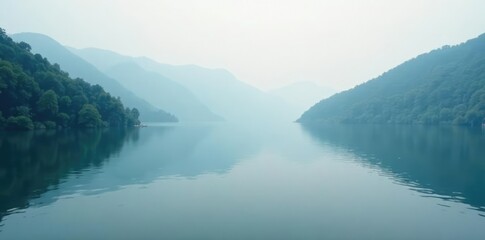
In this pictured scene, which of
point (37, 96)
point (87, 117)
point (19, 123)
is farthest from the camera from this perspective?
point (87, 117)

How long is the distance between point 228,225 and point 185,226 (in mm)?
2398

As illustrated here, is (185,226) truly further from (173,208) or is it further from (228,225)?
(173,208)

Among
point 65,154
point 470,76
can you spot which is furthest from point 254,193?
point 470,76

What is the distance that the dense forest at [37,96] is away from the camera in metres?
86.7

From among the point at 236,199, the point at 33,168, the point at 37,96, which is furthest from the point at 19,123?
the point at 236,199

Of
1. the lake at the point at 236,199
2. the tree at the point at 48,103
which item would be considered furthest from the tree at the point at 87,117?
the lake at the point at 236,199

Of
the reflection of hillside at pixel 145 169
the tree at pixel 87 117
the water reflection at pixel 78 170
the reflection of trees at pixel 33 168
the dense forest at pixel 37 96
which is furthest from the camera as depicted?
the tree at pixel 87 117

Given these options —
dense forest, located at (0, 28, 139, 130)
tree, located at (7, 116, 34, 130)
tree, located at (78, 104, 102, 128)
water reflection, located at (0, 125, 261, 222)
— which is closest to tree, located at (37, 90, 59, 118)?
dense forest, located at (0, 28, 139, 130)

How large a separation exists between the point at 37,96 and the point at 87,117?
1850 cm

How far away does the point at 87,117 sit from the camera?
113062 mm

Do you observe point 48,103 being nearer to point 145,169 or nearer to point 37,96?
point 37,96

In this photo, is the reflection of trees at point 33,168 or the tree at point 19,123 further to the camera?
the tree at point 19,123

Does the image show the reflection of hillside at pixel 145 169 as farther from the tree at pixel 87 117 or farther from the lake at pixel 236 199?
the tree at pixel 87 117

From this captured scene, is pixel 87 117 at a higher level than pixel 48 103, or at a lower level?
lower
